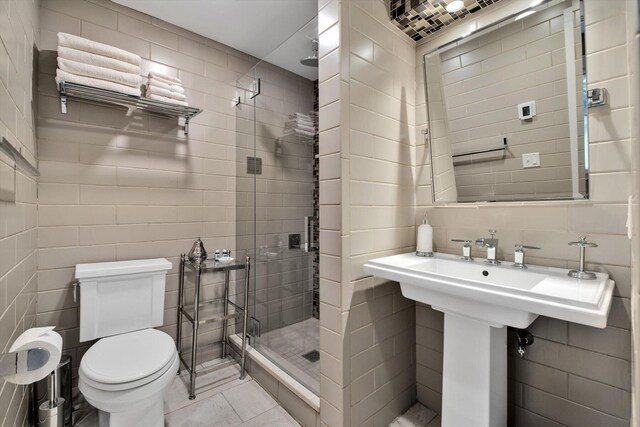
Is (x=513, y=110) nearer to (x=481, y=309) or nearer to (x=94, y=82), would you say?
(x=481, y=309)

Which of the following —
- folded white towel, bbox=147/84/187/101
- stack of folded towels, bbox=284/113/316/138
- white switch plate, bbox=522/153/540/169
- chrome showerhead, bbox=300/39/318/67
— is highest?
chrome showerhead, bbox=300/39/318/67

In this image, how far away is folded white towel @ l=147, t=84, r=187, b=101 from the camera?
183cm

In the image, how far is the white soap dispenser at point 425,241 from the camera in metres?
1.57

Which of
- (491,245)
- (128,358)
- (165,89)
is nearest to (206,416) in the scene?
(128,358)

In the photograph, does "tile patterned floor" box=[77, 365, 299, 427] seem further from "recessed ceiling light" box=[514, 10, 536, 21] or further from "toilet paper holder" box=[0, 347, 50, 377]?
"recessed ceiling light" box=[514, 10, 536, 21]

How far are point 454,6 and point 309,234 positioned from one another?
1.52 metres

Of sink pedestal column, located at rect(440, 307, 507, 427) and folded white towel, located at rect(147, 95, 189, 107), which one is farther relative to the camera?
folded white towel, located at rect(147, 95, 189, 107)

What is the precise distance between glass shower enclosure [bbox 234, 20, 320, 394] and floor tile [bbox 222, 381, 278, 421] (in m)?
0.21

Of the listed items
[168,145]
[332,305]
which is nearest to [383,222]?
[332,305]

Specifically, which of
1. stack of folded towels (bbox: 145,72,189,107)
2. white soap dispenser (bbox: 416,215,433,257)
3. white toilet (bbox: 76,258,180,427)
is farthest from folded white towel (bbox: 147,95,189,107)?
white soap dispenser (bbox: 416,215,433,257)

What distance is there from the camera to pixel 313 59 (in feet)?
6.09

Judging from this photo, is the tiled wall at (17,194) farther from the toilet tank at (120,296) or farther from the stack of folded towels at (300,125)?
the stack of folded towels at (300,125)

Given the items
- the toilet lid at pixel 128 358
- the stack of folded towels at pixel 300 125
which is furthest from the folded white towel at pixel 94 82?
the toilet lid at pixel 128 358

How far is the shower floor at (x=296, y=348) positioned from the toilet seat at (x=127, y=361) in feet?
2.31
